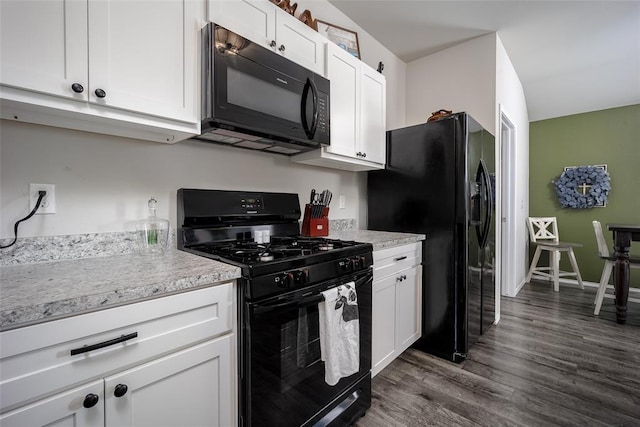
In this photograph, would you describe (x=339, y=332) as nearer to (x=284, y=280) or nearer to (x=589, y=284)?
(x=284, y=280)

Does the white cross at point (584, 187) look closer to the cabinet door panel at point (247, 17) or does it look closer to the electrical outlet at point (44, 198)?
the cabinet door panel at point (247, 17)

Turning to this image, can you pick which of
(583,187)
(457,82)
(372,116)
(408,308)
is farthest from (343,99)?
(583,187)

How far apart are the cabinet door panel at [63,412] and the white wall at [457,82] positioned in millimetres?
3204

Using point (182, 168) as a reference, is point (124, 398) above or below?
below

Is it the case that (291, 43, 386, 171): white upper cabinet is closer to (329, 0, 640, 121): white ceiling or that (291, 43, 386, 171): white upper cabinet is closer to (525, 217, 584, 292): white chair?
(329, 0, 640, 121): white ceiling

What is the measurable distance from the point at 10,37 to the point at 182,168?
0.76m

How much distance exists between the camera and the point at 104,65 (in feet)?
3.32

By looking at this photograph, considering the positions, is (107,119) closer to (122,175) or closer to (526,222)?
(122,175)

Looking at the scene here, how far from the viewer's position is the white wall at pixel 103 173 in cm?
109

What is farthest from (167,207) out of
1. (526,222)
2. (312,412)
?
(526,222)

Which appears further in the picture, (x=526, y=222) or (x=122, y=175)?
(x=526, y=222)

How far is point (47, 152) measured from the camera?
1153mm

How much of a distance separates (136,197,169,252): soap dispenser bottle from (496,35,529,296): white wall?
2921 mm

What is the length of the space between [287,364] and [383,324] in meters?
0.85
